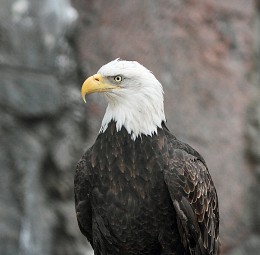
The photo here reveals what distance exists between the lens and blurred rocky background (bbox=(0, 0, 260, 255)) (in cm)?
653

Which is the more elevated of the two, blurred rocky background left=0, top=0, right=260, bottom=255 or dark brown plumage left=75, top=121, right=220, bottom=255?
blurred rocky background left=0, top=0, right=260, bottom=255

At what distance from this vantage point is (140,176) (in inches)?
172

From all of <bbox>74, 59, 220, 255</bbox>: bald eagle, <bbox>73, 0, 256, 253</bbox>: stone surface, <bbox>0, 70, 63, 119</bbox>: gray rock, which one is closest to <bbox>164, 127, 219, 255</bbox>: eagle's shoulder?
<bbox>74, 59, 220, 255</bbox>: bald eagle

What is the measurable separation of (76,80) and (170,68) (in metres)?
0.67

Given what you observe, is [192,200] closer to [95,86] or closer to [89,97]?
[95,86]

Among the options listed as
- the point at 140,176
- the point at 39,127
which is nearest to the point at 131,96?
the point at 140,176

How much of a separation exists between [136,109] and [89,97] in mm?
2062

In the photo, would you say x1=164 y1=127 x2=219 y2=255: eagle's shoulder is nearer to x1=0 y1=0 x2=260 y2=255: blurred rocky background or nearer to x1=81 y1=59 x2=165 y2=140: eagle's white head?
x1=81 y1=59 x2=165 y2=140: eagle's white head

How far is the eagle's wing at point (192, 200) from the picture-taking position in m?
4.33

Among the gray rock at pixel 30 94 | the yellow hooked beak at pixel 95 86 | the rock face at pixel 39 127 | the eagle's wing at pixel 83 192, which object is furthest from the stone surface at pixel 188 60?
the yellow hooked beak at pixel 95 86

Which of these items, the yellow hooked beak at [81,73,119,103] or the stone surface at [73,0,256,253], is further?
the stone surface at [73,0,256,253]

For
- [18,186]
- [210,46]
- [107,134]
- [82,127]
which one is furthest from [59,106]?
[107,134]

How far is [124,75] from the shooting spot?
4379mm

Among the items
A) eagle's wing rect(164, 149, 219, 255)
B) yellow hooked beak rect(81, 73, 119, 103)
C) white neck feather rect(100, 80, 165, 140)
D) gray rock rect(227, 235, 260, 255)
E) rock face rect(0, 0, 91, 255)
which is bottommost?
eagle's wing rect(164, 149, 219, 255)
